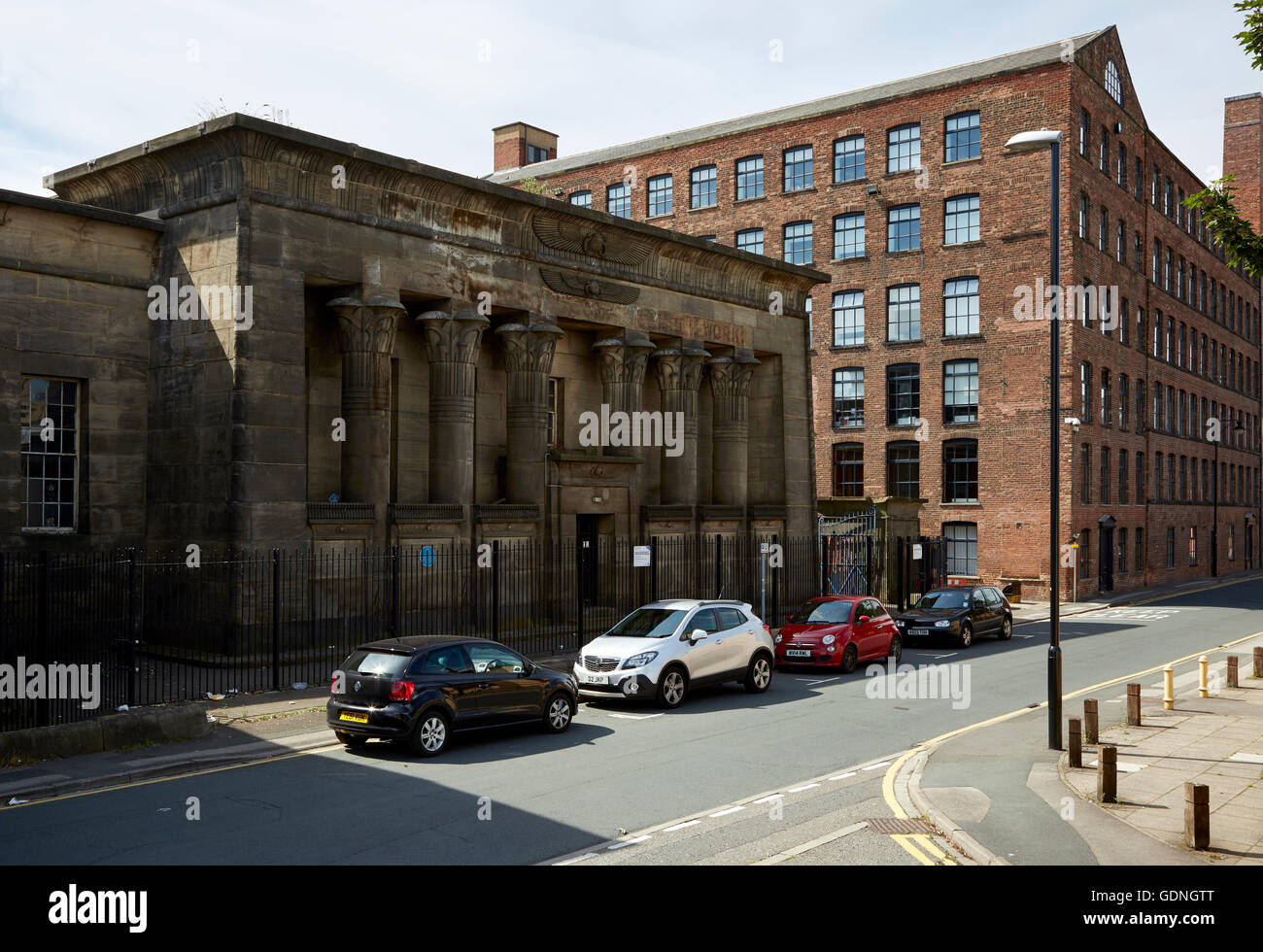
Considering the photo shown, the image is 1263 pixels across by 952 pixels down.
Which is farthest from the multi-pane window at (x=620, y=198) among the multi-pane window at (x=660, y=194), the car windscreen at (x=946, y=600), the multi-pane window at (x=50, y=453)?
the multi-pane window at (x=50, y=453)

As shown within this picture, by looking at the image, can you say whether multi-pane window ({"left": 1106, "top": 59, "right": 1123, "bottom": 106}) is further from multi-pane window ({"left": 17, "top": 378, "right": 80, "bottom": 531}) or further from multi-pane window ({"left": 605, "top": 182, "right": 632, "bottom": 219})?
multi-pane window ({"left": 17, "top": 378, "right": 80, "bottom": 531})

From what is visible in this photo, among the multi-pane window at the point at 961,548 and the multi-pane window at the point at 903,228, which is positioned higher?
the multi-pane window at the point at 903,228

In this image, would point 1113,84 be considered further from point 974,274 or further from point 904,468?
point 904,468

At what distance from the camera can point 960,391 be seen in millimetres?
47812

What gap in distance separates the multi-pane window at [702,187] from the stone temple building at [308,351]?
25.6m

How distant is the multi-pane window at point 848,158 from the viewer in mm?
50656

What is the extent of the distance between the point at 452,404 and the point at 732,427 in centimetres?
1168

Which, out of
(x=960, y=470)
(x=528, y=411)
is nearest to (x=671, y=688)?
(x=528, y=411)

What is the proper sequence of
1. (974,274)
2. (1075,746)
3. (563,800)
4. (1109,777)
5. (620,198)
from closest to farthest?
(1109,777), (563,800), (1075,746), (974,274), (620,198)

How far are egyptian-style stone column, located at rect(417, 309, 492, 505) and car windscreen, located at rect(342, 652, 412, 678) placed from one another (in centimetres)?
1083

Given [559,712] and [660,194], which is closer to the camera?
[559,712]

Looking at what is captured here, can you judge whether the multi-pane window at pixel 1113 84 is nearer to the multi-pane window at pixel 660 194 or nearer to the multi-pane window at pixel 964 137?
the multi-pane window at pixel 964 137

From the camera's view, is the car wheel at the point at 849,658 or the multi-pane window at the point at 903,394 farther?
the multi-pane window at the point at 903,394

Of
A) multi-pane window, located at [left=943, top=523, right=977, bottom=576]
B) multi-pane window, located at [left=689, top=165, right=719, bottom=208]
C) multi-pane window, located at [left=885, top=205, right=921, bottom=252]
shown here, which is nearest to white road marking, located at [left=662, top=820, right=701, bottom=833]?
multi-pane window, located at [left=943, top=523, right=977, bottom=576]
